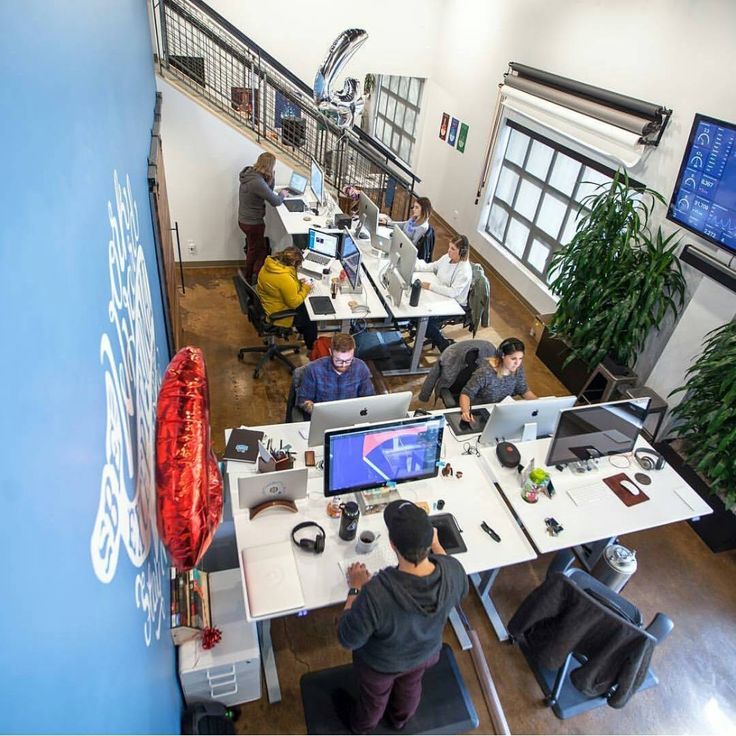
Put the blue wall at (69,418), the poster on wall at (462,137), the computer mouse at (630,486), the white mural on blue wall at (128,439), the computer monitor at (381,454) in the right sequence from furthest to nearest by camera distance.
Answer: the poster on wall at (462,137) → the computer mouse at (630,486) → the computer monitor at (381,454) → the white mural on blue wall at (128,439) → the blue wall at (69,418)

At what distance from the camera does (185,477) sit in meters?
1.67

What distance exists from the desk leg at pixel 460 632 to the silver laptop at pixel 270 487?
50.1 inches

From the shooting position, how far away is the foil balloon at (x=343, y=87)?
605 centimetres

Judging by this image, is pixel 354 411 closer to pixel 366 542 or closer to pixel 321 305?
pixel 366 542

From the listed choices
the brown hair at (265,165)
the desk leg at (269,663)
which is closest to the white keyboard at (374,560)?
the desk leg at (269,663)

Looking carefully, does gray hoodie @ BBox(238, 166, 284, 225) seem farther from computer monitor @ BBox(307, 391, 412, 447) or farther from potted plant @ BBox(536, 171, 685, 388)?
computer monitor @ BBox(307, 391, 412, 447)

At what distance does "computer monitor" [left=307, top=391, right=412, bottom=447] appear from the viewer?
9.30 ft

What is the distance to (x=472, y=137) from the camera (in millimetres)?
7914

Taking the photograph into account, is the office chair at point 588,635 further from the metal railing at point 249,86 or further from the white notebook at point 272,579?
the metal railing at point 249,86

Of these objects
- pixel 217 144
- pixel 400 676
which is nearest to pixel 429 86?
pixel 217 144

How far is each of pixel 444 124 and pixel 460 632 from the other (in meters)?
8.05

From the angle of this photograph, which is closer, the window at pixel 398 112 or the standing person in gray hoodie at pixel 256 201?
the standing person in gray hoodie at pixel 256 201

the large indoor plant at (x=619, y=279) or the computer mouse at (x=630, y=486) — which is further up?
the large indoor plant at (x=619, y=279)

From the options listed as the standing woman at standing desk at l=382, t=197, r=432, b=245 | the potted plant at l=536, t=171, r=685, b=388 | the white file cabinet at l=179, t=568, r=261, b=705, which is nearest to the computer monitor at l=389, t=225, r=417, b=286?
the standing woman at standing desk at l=382, t=197, r=432, b=245
